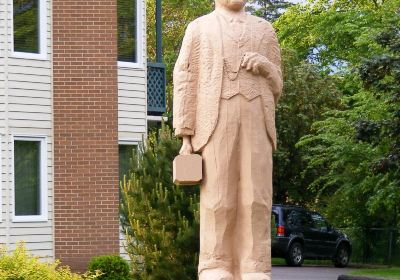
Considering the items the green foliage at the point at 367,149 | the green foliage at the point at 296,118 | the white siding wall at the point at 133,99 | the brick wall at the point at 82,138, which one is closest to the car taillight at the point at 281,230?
the green foliage at the point at 367,149

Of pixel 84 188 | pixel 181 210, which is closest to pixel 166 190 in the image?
pixel 181 210

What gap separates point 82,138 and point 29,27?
2.66 m

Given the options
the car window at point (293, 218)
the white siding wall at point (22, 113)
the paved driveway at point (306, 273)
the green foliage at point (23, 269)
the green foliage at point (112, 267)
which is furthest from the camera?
the car window at point (293, 218)

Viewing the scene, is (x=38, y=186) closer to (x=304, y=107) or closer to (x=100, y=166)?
(x=100, y=166)

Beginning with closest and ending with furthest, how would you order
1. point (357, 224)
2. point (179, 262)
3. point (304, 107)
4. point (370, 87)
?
1. point (179, 262)
2. point (370, 87)
3. point (357, 224)
4. point (304, 107)

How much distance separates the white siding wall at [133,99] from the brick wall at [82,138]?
1297 mm

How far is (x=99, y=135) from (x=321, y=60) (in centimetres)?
2512

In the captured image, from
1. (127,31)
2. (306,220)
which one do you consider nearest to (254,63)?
(127,31)

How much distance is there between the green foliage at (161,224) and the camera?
668 inches

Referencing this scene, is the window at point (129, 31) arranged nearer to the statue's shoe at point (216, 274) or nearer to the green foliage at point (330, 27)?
the green foliage at point (330, 27)

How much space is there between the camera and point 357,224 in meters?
40.9

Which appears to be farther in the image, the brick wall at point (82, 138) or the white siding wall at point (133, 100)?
the white siding wall at point (133, 100)

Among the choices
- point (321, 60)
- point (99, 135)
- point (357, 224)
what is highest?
point (321, 60)

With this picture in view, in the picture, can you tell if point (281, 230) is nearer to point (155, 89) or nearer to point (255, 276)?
point (155, 89)
